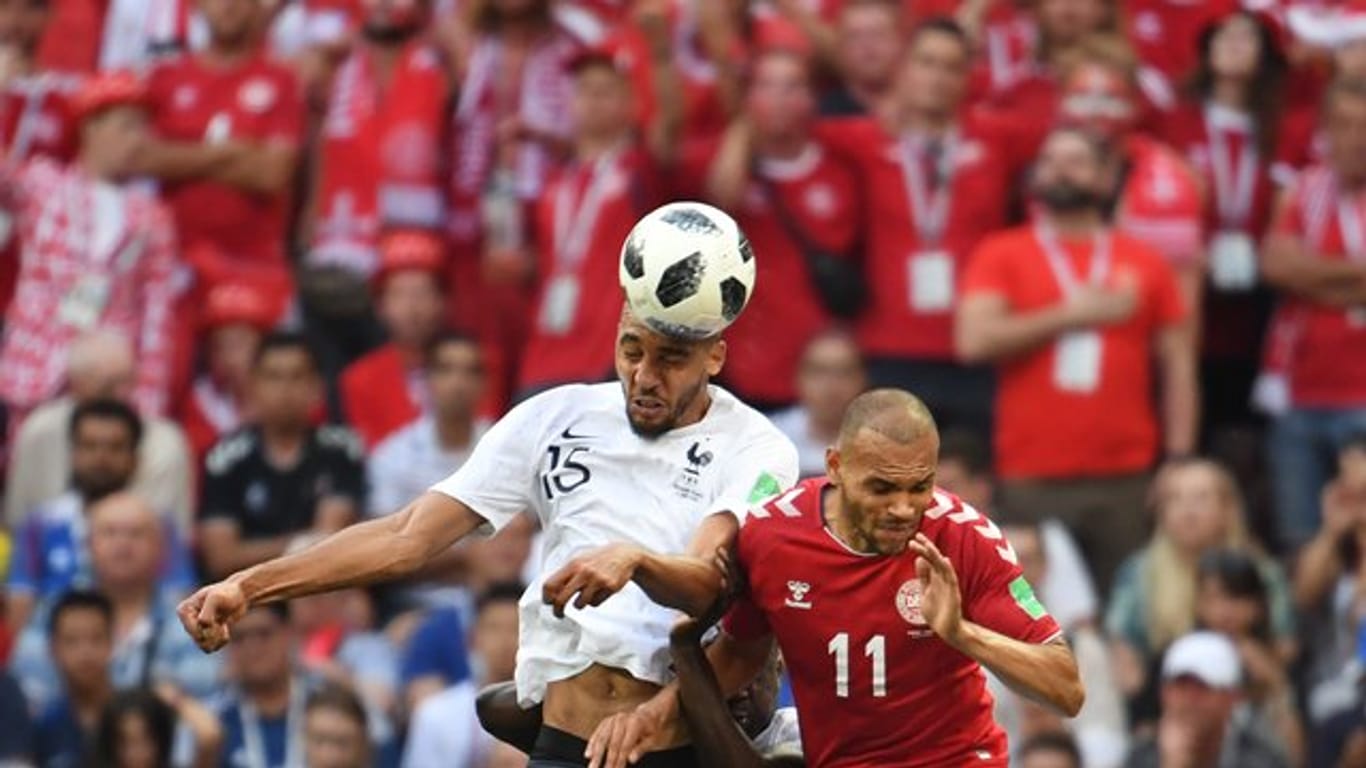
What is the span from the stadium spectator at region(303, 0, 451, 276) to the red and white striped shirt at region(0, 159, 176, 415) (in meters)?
0.79

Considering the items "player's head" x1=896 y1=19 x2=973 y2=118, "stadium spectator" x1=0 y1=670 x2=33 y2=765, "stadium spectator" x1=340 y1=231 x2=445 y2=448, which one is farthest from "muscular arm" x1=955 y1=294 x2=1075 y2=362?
"stadium spectator" x1=0 y1=670 x2=33 y2=765

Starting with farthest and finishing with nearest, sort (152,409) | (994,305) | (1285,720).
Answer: (152,409)
(994,305)
(1285,720)

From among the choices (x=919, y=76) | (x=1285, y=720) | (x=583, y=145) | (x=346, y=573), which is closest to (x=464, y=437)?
(x=583, y=145)

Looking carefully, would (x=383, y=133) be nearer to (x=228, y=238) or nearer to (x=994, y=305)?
(x=228, y=238)

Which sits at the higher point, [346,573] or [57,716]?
[346,573]

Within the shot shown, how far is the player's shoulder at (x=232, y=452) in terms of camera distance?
15.5 metres

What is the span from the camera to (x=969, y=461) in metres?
14.4

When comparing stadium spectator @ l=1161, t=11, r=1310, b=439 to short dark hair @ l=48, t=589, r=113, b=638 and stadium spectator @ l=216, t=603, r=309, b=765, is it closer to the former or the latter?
stadium spectator @ l=216, t=603, r=309, b=765

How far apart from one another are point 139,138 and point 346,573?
7508mm

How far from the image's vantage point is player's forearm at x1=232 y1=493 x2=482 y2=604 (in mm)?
9180

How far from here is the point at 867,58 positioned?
52.9 ft

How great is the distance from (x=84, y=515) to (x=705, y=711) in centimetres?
634

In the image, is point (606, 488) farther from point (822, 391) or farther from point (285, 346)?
point (285, 346)

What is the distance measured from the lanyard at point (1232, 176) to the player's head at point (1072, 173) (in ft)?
3.17
